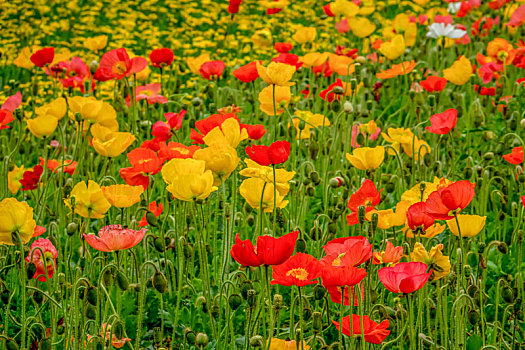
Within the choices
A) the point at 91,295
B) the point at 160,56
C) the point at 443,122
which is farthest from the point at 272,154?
the point at 160,56

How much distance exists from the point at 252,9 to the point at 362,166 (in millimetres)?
5343

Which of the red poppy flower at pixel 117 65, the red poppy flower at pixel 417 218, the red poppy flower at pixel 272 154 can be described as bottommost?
the red poppy flower at pixel 417 218

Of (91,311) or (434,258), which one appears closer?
(434,258)

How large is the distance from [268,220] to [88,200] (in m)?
0.76

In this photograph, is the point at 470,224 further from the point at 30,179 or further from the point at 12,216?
the point at 30,179

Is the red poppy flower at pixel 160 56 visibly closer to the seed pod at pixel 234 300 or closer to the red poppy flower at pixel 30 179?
the red poppy flower at pixel 30 179

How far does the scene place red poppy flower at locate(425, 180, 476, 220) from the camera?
167 cm

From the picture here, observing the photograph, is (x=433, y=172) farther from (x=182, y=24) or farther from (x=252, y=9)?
(x=252, y=9)

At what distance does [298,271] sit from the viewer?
1561mm

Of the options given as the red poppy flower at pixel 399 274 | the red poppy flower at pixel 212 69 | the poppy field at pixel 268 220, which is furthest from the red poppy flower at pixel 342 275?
the red poppy flower at pixel 212 69

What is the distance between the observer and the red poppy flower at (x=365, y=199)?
2064 mm

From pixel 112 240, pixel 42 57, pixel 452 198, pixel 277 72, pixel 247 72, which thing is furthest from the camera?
pixel 42 57

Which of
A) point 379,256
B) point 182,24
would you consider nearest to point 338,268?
point 379,256

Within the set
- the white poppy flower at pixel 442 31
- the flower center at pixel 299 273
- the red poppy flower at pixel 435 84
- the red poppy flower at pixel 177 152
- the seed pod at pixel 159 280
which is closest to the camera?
the flower center at pixel 299 273
